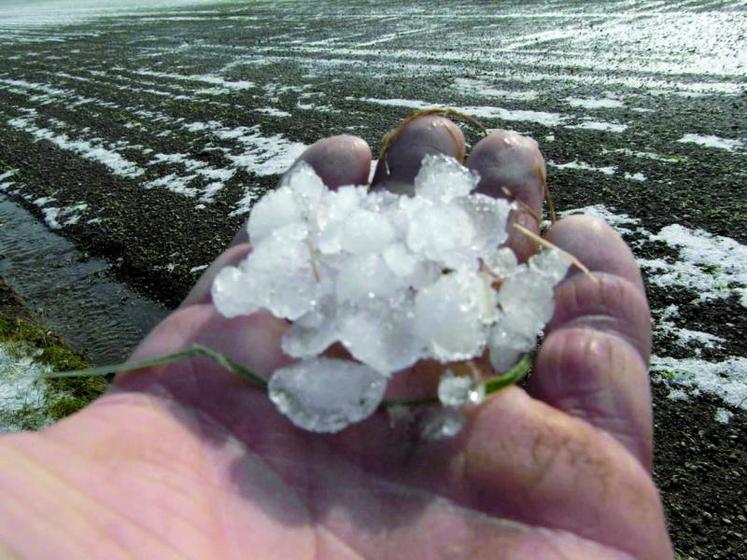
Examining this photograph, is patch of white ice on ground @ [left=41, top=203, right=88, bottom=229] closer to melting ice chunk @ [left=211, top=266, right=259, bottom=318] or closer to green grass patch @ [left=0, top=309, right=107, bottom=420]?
green grass patch @ [left=0, top=309, right=107, bottom=420]

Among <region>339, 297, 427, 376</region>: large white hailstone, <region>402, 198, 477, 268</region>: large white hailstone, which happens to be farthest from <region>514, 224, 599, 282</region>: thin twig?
<region>339, 297, 427, 376</region>: large white hailstone

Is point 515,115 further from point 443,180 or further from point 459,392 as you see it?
point 459,392

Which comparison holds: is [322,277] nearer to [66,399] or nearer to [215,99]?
[66,399]

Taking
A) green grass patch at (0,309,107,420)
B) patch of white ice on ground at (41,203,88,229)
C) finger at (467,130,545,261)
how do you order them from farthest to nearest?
patch of white ice on ground at (41,203,88,229), green grass patch at (0,309,107,420), finger at (467,130,545,261)

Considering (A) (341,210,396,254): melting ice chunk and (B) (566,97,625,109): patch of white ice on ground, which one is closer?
(A) (341,210,396,254): melting ice chunk

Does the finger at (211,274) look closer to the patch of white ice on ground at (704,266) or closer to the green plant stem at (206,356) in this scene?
the green plant stem at (206,356)

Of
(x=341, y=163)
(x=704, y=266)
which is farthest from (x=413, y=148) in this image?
(x=704, y=266)

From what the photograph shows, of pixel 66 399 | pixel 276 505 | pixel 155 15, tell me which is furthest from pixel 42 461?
pixel 155 15

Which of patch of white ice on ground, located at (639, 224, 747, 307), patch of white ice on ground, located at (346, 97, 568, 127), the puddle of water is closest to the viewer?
patch of white ice on ground, located at (639, 224, 747, 307)

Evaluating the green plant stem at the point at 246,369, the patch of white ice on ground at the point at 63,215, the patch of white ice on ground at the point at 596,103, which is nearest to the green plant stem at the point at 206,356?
the green plant stem at the point at 246,369
